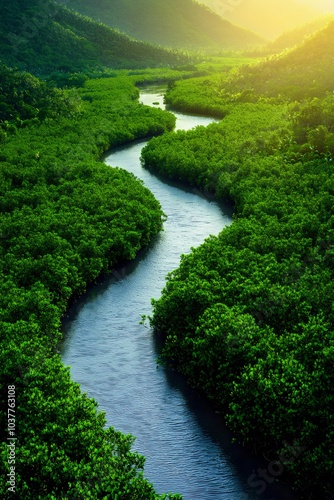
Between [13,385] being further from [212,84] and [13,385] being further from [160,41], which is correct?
[160,41]

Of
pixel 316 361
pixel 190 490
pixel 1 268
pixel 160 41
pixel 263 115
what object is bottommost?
pixel 190 490

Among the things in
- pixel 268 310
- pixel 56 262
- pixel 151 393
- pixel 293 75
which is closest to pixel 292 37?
pixel 293 75

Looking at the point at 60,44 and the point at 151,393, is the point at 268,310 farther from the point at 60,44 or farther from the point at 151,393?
the point at 60,44

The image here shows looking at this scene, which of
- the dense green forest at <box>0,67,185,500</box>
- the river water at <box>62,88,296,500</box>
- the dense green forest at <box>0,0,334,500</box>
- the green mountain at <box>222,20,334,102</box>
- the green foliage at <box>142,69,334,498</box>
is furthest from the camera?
the green mountain at <box>222,20,334,102</box>

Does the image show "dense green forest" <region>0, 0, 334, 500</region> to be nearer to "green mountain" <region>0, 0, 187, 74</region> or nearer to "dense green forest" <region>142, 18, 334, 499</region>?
"dense green forest" <region>142, 18, 334, 499</region>

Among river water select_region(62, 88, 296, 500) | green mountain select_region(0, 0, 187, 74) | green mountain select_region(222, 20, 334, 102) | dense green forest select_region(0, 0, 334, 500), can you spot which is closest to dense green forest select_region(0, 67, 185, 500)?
dense green forest select_region(0, 0, 334, 500)

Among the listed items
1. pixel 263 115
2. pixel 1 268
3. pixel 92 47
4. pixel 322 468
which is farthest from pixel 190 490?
pixel 92 47

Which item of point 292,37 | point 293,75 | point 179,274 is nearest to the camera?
point 179,274
